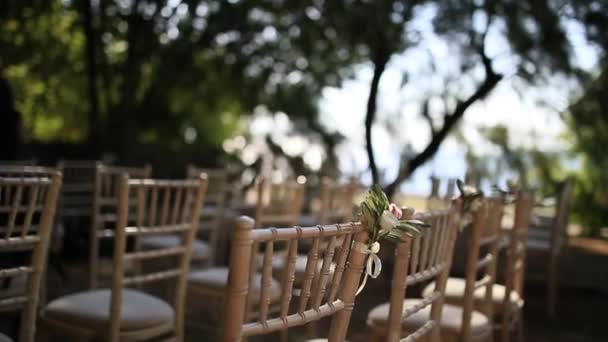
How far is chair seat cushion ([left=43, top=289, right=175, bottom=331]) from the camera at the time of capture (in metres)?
1.91

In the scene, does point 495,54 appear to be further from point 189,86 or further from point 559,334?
point 189,86

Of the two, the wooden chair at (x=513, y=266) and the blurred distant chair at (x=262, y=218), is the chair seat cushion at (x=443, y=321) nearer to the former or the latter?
the wooden chair at (x=513, y=266)

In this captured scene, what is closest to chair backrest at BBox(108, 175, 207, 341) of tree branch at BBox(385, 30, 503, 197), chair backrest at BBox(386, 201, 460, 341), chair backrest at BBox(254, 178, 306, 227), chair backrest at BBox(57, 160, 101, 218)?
chair backrest at BBox(254, 178, 306, 227)

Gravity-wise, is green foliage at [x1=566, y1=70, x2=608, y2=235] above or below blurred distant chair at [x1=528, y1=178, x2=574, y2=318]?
above

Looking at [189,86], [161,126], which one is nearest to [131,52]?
[189,86]

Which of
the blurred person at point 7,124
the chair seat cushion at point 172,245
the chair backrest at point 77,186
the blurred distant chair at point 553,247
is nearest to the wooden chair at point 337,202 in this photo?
the chair seat cushion at point 172,245

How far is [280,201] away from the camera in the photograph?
3.26 m

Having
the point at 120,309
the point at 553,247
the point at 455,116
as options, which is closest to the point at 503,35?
the point at 455,116

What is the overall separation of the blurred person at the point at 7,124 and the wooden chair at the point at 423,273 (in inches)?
158

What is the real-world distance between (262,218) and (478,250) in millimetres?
1083

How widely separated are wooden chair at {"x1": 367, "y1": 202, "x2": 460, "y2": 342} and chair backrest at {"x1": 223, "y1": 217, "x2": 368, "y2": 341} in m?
0.22

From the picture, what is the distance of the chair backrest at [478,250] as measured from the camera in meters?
→ 2.06

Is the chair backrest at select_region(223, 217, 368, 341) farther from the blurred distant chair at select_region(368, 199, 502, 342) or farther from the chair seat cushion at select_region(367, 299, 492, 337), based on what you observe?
the chair seat cushion at select_region(367, 299, 492, 337)

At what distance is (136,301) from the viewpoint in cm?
206
